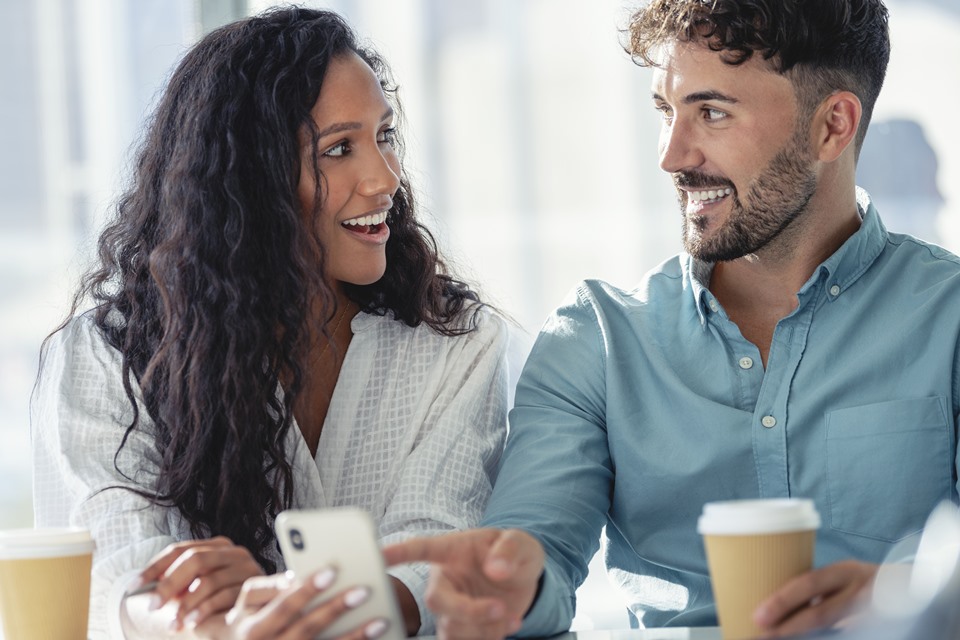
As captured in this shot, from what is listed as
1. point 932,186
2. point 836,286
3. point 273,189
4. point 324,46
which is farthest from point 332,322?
point 932,186

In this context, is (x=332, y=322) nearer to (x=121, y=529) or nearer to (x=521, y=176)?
(x=121, y=529)

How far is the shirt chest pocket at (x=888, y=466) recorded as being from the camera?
1657 millimetres

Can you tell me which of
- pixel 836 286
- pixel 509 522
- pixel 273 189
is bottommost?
pixel 509 522

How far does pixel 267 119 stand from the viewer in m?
1.90

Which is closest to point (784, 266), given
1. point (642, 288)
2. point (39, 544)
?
point (642, 288)

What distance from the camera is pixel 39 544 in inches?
47.3

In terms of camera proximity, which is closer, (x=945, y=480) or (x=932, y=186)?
(x=945, y=480)

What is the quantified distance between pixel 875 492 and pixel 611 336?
0.45m

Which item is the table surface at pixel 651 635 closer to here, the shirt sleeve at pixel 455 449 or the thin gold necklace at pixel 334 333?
the shirt sleeve at pixel 455 449

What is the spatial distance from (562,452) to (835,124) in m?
0.71

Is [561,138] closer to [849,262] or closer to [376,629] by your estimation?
[849,262]

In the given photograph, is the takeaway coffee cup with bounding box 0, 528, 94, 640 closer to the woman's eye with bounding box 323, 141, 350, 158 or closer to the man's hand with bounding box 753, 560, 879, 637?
the man's hand with bounding box 753, 560, 879, 637

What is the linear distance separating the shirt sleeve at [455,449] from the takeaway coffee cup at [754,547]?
0.58 metres

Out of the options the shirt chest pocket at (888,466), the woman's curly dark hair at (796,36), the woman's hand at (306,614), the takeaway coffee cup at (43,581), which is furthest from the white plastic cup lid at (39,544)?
the woman's curly dark hair at (796,36)
